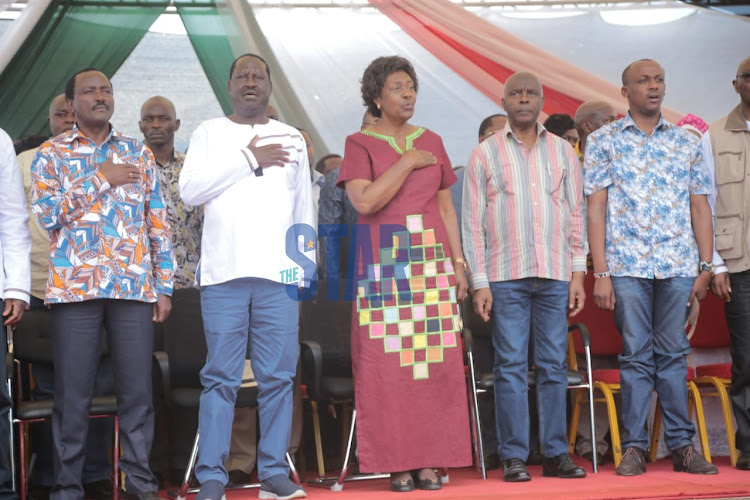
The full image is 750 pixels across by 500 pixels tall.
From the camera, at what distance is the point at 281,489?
12.7ft

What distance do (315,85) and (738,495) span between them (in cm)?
396

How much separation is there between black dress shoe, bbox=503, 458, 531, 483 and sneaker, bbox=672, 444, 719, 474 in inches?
27.5

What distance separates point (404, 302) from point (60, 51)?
2963 millimetres

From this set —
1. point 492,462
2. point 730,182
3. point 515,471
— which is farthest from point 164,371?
point 730,182

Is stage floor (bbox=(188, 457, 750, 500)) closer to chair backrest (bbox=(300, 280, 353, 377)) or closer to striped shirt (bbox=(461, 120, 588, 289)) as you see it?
chair backrest (bbox=(300, 280, 353, 377))

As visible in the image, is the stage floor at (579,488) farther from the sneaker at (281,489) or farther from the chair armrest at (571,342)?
the chair armrest at (571,342)

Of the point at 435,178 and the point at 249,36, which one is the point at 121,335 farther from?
the point at 249,36

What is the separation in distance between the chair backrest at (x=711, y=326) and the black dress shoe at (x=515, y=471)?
1.58m

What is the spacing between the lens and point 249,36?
620 cm

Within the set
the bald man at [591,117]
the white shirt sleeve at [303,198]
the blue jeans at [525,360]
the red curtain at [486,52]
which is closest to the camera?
the white shirt sleeve at [303,198]

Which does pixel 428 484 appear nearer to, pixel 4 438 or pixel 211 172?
pixel 211 172

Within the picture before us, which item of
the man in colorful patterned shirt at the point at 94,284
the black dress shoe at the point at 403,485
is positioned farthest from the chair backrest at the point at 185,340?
the black dress shoe at the point at 403,485

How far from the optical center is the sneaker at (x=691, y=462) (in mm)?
4281

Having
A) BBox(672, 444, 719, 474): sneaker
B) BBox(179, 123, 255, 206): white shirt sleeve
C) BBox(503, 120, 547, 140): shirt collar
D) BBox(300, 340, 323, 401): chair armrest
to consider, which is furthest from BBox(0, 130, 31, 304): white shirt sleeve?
BBox(672, 444, 719, 474): sneaker
